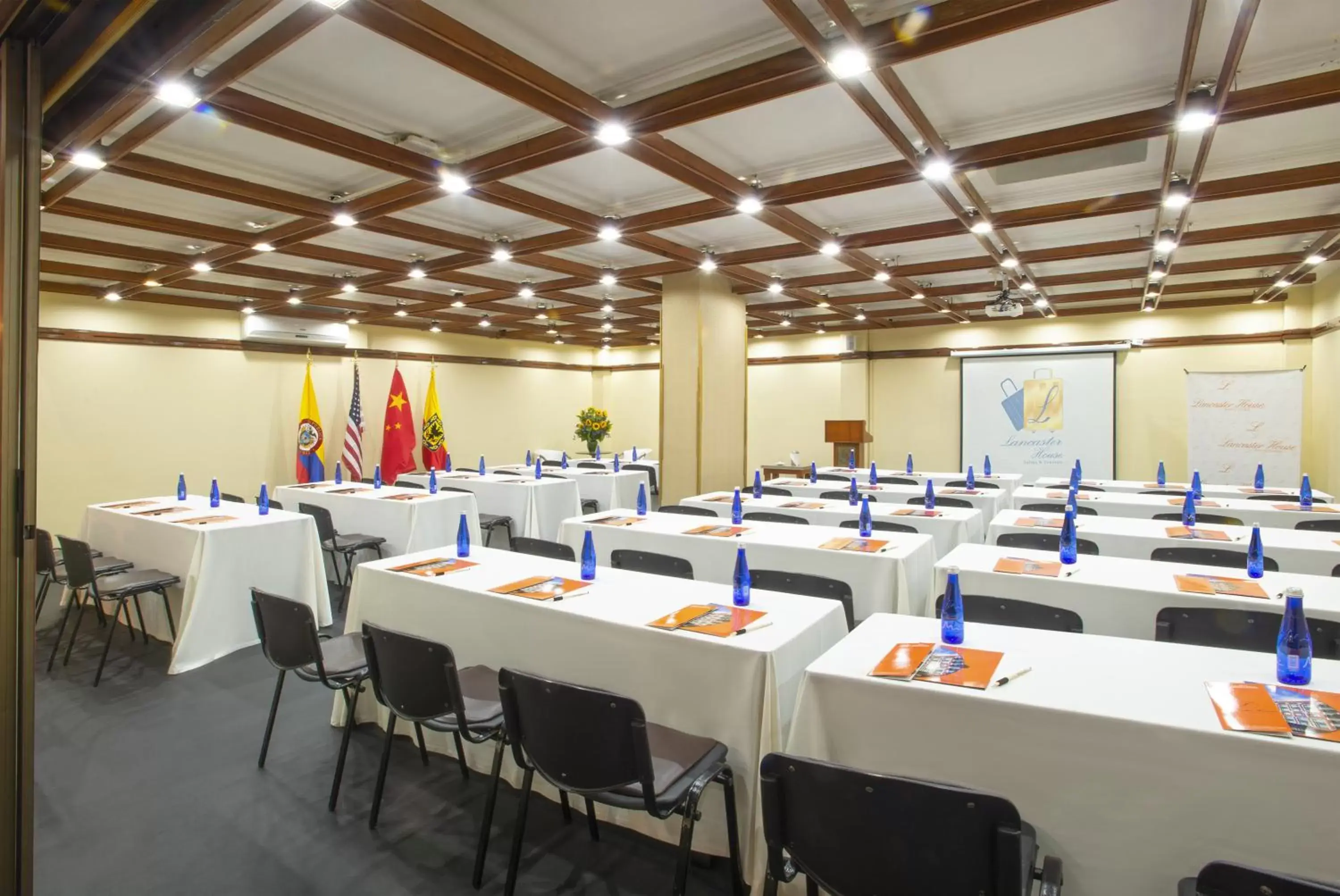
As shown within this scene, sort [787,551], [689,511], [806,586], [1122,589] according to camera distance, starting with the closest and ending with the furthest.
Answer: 1. [1122,589]
2. [806,586]
3. [787,551]
4. [689,511]

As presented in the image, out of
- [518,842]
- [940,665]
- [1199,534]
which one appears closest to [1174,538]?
[1199,534]

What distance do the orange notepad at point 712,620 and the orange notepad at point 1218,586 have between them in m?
1.84

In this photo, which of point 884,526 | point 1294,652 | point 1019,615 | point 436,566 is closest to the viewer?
point 1294,652

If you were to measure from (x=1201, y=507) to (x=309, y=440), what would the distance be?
32.9 feet

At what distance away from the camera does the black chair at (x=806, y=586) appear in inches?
130

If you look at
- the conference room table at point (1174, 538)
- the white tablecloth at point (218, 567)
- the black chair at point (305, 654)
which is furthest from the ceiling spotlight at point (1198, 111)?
the white tablecloth at point (218, 567)

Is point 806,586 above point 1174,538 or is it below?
below

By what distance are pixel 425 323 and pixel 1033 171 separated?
8.94 meters

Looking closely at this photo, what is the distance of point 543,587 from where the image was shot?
3.08 m

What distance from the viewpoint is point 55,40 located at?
→ 1.90m

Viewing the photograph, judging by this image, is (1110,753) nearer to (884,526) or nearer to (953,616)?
(953,616)

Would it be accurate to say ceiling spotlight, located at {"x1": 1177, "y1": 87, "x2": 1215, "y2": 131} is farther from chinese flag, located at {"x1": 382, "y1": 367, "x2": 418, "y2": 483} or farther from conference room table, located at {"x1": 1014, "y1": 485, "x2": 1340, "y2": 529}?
chinese flag, located at {"x1": 382, "y1": 367, "x2": 418, "y2": 483}

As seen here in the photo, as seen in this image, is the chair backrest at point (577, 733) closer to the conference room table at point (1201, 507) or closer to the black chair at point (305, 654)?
the black chair at point (305, 654)

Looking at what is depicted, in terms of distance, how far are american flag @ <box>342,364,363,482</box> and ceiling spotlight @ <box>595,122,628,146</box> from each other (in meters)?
7.85
